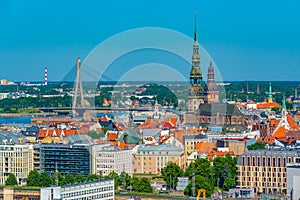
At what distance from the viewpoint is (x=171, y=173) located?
22.4 metres

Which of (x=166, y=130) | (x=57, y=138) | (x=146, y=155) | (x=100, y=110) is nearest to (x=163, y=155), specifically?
(x=146, y=155)

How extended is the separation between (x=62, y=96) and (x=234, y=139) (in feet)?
108

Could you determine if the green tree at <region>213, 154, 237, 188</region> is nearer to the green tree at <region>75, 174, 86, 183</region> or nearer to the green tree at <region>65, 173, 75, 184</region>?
the green tree at <region>75, 174, 86, 183</region>

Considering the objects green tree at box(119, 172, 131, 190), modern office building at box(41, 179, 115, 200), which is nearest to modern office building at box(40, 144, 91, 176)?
green tree at box(119, 172, 131, 190)

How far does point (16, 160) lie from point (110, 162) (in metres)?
2.17

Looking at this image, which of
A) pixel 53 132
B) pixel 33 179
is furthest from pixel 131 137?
pixel 33 179

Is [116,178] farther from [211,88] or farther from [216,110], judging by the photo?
[211,88]

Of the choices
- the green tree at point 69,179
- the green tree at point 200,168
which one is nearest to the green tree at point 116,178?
the green tree at point 69,179

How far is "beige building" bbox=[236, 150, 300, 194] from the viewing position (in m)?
21.1

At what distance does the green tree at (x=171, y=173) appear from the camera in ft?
71.3

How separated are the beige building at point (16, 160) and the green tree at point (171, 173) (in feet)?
10.6

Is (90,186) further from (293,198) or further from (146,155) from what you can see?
(146,155)

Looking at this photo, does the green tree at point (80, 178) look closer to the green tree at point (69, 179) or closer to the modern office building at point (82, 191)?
the green tree at point (69, 179)

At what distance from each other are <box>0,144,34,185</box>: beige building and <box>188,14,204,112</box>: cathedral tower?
35.8ft
